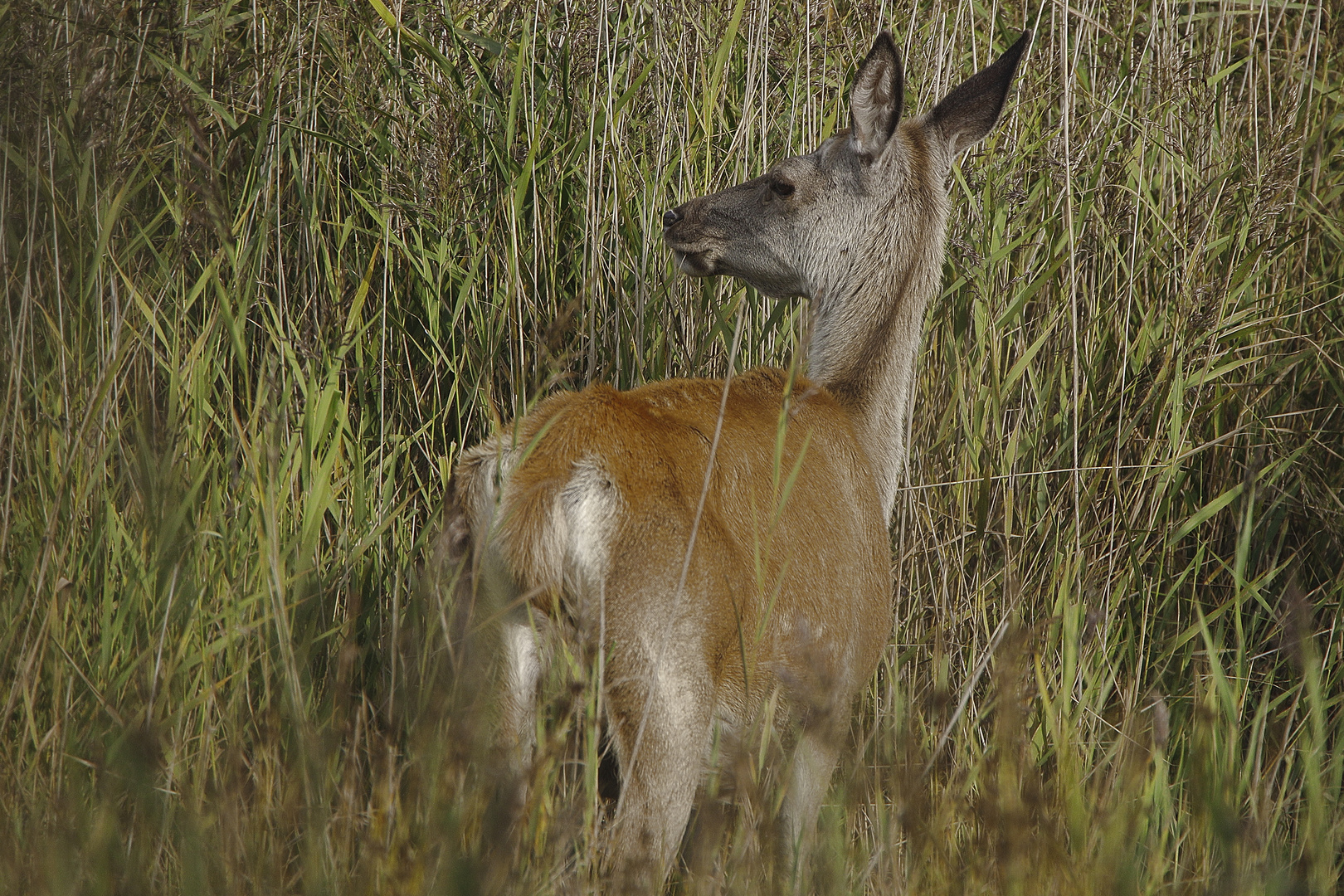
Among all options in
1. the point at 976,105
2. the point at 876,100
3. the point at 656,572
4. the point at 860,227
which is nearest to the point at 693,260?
the point at 860,227

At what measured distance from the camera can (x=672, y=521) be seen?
88.7 inches

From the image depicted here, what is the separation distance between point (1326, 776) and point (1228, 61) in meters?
2.69

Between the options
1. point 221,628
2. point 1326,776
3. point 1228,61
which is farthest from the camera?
point 1228,61

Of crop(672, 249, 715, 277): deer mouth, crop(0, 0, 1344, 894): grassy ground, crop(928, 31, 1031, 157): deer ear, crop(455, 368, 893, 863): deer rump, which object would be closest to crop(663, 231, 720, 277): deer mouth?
crop(672, 249, 715, 277): deer mouth

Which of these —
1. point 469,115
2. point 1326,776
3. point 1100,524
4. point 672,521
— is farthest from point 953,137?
point 1326,776

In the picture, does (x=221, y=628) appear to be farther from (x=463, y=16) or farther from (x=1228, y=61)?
(x=1228, y=61)

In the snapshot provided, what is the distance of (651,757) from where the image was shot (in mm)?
2166

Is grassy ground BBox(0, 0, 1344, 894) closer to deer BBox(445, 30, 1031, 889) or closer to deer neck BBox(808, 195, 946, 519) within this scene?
deer BBox(445, 30, 1031, 889)

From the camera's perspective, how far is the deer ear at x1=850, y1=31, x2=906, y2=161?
3.25 meters

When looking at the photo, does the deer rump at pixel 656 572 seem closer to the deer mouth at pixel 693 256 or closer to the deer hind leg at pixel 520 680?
the deer hind leg at pixel 520 680

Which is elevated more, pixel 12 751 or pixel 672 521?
pixel 672 521

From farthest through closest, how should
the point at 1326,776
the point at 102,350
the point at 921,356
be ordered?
the point at 921,356
the point at 1326,776
the point at 102,350

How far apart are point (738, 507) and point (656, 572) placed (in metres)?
0.36

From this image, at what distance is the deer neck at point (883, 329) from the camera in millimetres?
3324
